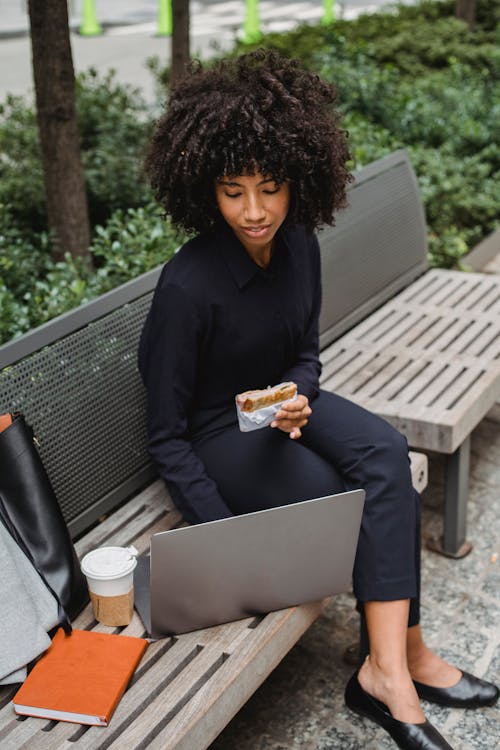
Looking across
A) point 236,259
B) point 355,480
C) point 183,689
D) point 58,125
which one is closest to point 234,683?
point 183,689

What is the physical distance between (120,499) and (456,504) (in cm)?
118

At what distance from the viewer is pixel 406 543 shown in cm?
256

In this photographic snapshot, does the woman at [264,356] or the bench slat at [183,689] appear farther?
the woman at [264,356]

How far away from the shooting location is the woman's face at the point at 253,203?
250cm

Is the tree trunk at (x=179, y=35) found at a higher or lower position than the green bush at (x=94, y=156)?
higher

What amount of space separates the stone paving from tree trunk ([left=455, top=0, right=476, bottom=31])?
27.8 ft

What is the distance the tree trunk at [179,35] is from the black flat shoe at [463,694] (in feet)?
13.1

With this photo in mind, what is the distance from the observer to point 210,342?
261 cm

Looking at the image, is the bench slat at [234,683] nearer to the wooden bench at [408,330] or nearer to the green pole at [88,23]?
the wooden bench at [408,330]

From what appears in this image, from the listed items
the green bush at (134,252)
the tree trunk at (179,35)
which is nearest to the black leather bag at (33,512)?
the green bush at (134,252)

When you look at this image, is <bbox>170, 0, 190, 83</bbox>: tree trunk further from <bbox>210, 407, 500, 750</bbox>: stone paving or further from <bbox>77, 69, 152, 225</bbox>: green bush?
<bbox>210, 407, 500, 750</bbox>: stone paving

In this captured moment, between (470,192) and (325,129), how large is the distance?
3.88 metres

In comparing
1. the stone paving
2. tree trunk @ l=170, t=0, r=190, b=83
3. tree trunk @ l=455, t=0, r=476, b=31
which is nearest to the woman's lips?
the stone paving

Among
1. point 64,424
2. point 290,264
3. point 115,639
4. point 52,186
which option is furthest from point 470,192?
point 115,639
